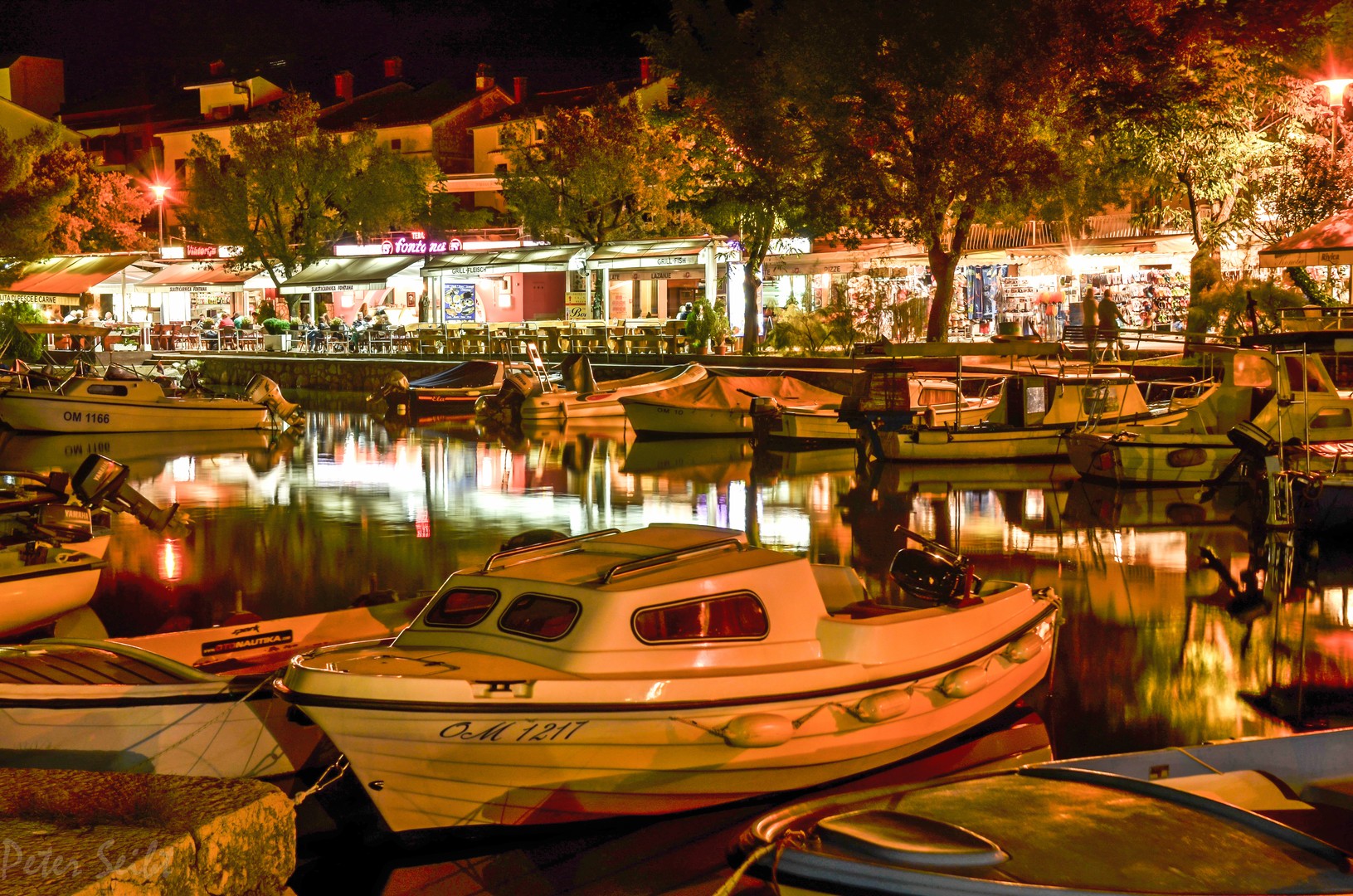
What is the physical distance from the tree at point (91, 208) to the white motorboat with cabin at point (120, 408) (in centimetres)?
1864

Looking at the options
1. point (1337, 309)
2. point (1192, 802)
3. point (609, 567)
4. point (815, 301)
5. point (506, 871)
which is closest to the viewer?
point (1192, 802)

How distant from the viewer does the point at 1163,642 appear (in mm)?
10367

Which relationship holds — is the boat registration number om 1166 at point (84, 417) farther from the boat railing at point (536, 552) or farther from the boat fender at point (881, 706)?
the boat fender at point (881, 706)

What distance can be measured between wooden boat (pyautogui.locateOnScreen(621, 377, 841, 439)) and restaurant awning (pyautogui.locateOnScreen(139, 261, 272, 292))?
3390 centimetres

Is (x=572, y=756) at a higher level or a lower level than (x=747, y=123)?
lower

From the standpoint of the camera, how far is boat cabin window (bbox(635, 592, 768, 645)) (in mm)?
6629

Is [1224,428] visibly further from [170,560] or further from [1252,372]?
[170,560]

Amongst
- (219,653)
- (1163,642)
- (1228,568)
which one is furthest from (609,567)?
(1228,568)

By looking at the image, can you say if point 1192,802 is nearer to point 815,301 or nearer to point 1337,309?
point 1337,309

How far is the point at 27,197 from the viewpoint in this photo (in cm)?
3938

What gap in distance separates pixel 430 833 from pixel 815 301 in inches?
1332

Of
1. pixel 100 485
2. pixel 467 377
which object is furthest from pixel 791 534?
pixel 467 377

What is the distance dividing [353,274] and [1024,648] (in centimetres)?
4523

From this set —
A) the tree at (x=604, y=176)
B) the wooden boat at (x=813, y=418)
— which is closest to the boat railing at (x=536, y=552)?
the wooden boat at (x=813, y=418)
